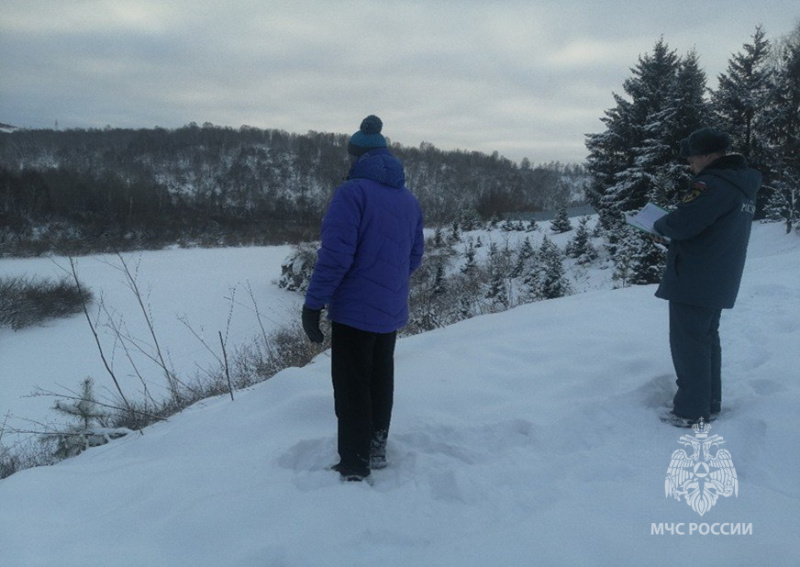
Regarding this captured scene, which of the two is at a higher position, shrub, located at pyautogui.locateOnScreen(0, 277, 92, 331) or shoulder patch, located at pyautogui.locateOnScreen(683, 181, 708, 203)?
shoulder patch, located at pyautogui.locateOnScreen(683, 181, 708, 203)

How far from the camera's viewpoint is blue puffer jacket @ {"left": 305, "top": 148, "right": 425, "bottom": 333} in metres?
2.00

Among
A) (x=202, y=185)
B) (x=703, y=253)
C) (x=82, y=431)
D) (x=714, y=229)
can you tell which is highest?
(x=202, y=185)

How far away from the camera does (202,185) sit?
195 feet

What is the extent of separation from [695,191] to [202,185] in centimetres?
6415

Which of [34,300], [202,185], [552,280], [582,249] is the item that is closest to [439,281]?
[552,280]

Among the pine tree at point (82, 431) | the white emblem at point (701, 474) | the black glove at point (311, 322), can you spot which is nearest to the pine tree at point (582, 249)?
the white emblem at point (701, 474)

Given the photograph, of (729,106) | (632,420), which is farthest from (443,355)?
(729,106)

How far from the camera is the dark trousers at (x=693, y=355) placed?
7.76 ft

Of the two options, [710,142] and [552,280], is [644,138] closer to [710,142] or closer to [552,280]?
[552,280]

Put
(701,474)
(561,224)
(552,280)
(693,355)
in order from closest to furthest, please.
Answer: (701,474)
(693,355)
(552,280)
(561,224)

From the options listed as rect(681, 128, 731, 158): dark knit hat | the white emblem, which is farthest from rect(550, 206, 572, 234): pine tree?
the white emblem

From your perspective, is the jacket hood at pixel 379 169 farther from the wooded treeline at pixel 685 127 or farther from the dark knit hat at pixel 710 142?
the wooded treeline at pixel 685 127

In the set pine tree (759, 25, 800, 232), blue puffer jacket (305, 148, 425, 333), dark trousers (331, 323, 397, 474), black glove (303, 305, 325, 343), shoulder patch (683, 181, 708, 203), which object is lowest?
dark trousers (331, 323, 397, 474)

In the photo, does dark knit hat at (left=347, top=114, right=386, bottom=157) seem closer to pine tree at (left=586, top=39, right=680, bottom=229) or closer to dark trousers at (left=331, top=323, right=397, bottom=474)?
dark trousers at (left=331, top=323, right=397, bottom=474)
